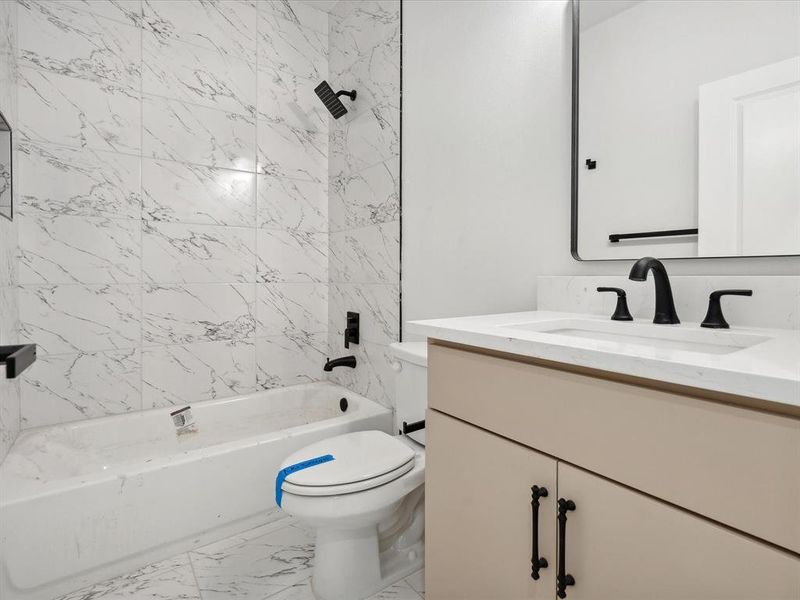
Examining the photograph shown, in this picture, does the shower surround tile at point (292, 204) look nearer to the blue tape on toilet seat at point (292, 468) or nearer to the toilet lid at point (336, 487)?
the blue tape on toilet seat at point (292, 468)

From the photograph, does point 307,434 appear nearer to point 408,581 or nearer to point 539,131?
point 408,581

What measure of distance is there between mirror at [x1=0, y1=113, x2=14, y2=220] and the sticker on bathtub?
1.04m

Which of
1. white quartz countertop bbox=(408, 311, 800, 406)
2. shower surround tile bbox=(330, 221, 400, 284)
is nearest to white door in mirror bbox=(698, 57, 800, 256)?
white quartz countertop bbox=(408, 311, 800, 406)

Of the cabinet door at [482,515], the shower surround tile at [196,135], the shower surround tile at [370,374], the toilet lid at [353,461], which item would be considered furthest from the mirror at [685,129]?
the shower surround tile at [196,135]

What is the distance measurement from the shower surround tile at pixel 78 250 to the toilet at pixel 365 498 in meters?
1.30

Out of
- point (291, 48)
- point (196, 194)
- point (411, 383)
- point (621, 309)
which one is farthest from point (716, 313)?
point (291, 48)

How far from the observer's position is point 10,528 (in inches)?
49.0

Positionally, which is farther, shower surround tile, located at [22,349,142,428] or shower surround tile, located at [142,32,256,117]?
shower surround tile, located at [142,32,256,117]

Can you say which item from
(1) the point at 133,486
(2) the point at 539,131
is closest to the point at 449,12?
(2) the point at 539,131

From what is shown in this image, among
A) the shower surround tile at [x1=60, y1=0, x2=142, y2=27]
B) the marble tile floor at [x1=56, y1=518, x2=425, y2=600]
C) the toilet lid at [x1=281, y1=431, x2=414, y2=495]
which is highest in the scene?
the shower surround tile at [x1=60, y1=0, x2=142, y2=27]

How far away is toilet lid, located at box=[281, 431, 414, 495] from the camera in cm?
124

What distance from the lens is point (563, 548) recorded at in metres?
0.74

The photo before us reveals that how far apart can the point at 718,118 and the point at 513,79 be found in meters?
0.72

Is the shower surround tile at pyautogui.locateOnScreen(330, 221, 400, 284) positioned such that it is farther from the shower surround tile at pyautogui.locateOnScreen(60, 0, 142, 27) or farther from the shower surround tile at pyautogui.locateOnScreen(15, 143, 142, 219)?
the shower surround tile at pyautogui.locateOnScreen(60, 0, 142, 27)
